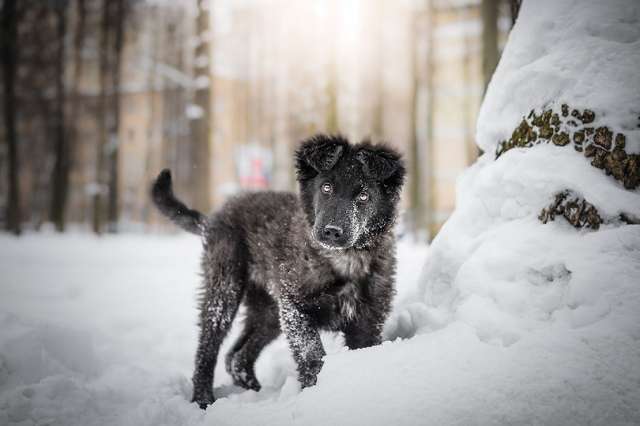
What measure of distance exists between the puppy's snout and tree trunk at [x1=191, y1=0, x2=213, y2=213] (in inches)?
461

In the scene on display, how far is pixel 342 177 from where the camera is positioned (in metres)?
3.64

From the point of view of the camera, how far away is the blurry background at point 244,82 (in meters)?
14.5

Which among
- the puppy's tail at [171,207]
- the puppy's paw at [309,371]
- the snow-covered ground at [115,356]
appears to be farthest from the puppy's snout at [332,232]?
the puppy's tail at [171,207]

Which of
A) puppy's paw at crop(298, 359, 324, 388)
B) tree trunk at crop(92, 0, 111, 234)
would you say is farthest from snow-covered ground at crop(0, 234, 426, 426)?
tree trunk at crop(92, 0, 111, 234)

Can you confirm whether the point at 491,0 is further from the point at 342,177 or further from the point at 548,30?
the point at 342,177

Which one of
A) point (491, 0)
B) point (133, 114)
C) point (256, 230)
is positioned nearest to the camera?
point (256, 230)

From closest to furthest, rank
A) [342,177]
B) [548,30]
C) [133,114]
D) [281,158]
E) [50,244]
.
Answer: [548,30] < [342,177] < [50,244] < [281,158] < [133,114]

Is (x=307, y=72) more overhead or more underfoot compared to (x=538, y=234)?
more overhead

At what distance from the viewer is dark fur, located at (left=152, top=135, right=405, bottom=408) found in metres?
3.47

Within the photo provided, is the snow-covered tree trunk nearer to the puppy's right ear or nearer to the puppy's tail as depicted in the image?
the puppy's right ear

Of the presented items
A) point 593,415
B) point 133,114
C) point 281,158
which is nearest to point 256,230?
point 593,415

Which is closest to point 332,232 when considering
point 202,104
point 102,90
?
point 202,104

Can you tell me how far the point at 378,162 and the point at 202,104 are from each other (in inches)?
491

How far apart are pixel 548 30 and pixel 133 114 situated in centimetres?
2681
